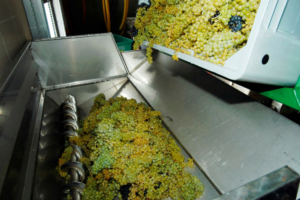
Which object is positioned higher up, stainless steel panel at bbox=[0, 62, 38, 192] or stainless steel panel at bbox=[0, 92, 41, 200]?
stainless steel panel at bbox=[0, 62, 38, 192]

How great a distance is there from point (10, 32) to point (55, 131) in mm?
806

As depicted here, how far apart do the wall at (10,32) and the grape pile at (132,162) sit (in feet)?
2.08

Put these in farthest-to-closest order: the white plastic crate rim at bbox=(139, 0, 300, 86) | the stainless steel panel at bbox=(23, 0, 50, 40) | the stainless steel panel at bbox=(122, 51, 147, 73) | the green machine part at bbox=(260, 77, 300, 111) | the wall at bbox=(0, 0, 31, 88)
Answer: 1. the stainless steel panel at bbox=(122, 51, 147, 73)
2. the stainless steel panel at bbox=(23, 0, 50, 40)
3. the wall at bbox=(0, 0, 31, 88)
4. the green machine part at bbox=(260, 77, 300, 111)
5. the white plastic crate rim at bbox=(139, 0, 300, 86)

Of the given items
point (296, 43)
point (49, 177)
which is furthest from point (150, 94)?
point (296, 43)

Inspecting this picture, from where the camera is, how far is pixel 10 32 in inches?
48.0

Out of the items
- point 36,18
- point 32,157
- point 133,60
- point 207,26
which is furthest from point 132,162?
point 36,18

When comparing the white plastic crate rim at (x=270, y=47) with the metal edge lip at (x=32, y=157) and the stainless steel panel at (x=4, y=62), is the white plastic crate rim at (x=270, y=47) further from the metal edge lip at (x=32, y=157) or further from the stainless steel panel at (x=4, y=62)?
the stainless steel panel at (x=4, y=62)

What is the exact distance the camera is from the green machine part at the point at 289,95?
935 mm

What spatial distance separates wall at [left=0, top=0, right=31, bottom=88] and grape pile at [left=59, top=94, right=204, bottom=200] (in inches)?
25.0

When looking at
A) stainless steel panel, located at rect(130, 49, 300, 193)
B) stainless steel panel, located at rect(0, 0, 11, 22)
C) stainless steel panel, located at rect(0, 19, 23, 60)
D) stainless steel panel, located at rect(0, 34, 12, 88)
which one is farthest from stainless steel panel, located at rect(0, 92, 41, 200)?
stainless steel panel, located at rect(130, 49, 300, 193)

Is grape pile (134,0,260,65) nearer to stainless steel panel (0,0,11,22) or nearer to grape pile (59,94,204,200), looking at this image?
grape pile (59,94,204,200)

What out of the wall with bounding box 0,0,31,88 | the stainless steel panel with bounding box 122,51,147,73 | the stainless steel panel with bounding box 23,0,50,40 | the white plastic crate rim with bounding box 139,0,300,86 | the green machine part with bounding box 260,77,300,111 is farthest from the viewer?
the stainless steel panel with bounding box 122,51,147,73

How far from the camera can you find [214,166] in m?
1.05

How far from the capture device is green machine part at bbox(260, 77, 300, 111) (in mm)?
935
